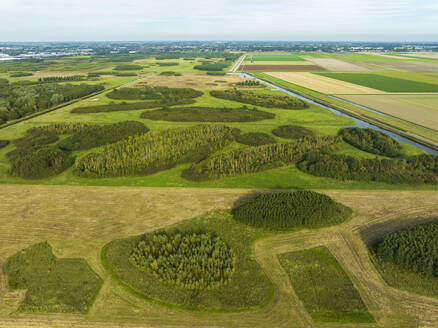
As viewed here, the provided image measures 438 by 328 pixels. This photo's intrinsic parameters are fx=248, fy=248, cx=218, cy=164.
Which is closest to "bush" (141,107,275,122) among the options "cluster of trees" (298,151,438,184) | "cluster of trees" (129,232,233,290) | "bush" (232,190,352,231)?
"cluster of trees" (298,151,438,184)

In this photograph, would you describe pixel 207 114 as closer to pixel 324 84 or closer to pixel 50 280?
pixel 50 280

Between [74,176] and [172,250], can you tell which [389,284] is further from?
[74,176]

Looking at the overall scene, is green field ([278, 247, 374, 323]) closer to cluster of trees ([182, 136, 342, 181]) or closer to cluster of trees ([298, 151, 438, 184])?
cluster of trees ([298, 151, 438, 184])

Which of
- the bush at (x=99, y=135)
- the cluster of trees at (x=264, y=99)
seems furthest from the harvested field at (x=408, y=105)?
the bush at (x=99, y=135)

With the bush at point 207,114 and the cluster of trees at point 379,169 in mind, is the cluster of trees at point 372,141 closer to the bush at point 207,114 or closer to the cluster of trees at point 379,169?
the cluster of trees at point 379,169

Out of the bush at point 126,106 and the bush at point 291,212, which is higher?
the bush at point 126,106
